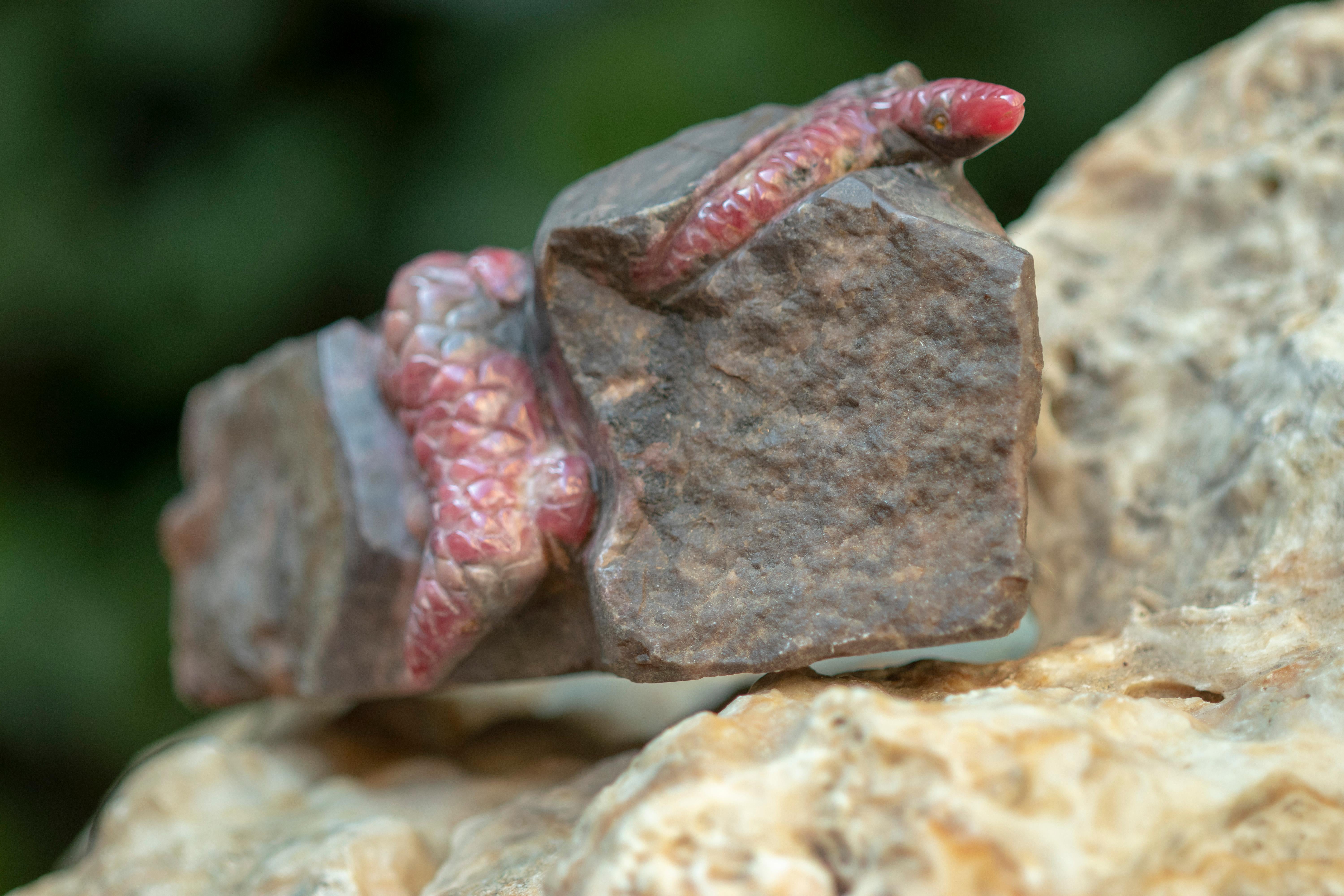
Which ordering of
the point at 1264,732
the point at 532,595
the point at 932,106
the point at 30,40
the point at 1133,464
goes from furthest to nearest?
the point at 30,40, the point at 1133,464, the point at 532,595, the point at 932,106, the point at 1264,732

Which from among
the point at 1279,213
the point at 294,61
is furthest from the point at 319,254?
the point at 1279,213

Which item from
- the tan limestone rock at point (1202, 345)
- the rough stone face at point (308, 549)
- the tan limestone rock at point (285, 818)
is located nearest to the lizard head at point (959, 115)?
the tan limestone rock at point (1202, 345)

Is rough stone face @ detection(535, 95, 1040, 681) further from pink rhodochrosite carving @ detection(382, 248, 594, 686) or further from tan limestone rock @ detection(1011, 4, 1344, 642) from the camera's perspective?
tan limestone rock @ detection(1011, 4, 1344, 642)

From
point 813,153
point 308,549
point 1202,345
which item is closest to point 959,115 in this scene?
point 813,153

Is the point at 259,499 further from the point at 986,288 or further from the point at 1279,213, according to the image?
the point at 1279,213

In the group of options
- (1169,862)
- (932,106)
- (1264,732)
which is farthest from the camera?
(932,106)

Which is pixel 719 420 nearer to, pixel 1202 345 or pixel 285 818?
pixel 1202 345

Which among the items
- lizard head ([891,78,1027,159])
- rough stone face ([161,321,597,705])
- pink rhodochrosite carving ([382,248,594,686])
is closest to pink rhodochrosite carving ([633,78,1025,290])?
lizard head ([891,78,1027,159])
